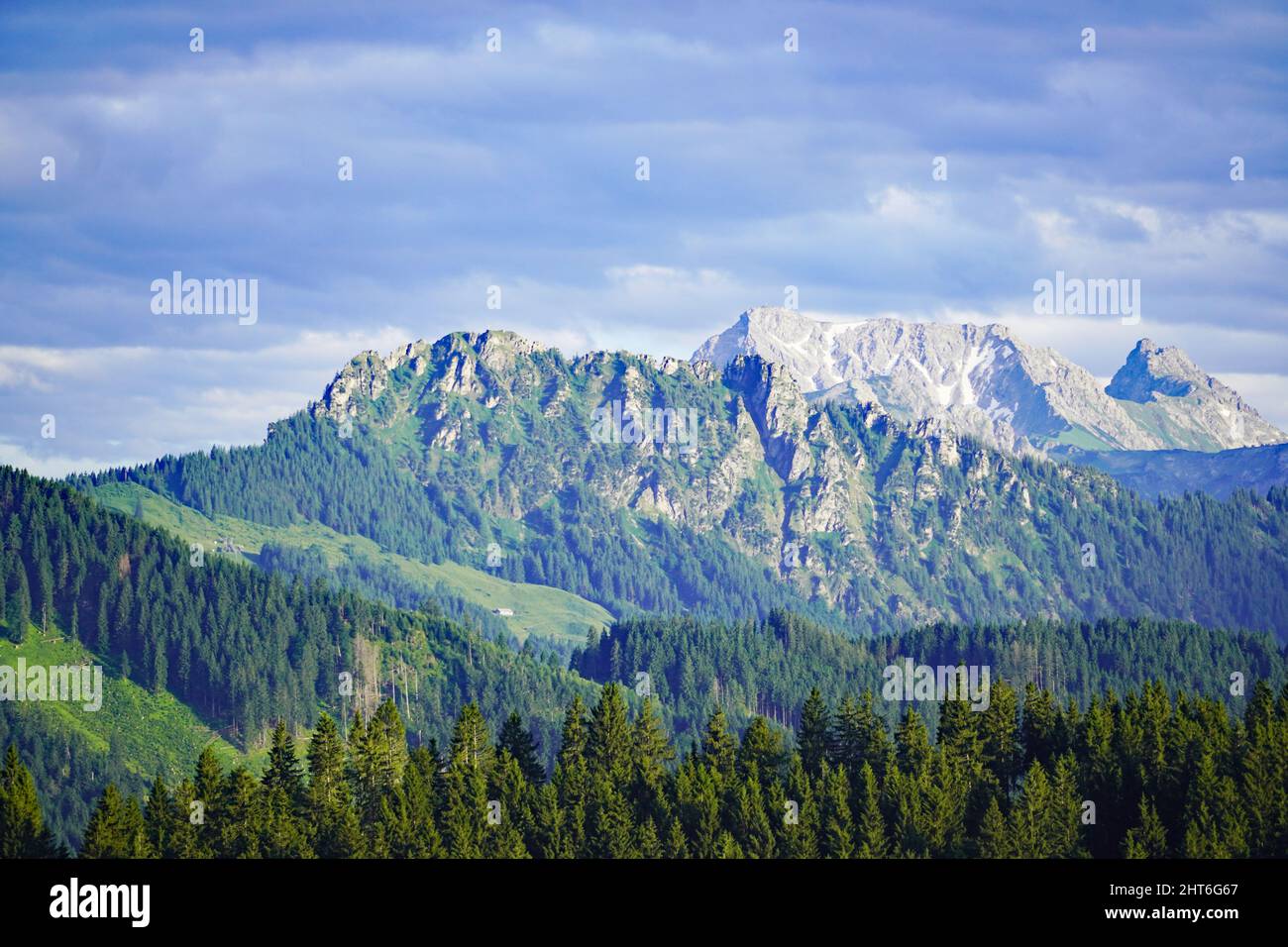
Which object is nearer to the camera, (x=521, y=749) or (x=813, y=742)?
(x=813, y=742)

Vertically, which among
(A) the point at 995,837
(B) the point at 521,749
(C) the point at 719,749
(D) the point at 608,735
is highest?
(D) the point at 608,735

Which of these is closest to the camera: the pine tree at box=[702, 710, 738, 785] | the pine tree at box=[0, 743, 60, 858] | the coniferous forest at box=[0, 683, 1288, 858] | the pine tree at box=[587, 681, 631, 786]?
the pine tree at box=[0, 743, 60, 858]

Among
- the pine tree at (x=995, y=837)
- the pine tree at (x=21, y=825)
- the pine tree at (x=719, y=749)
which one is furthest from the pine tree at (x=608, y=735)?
the pine tree at (x=21, y=825)

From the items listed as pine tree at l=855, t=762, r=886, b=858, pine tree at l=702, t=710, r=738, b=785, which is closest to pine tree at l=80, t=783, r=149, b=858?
pine tree at l=702, t=710, r=738, b=785

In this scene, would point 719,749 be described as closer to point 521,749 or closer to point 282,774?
point 521,749

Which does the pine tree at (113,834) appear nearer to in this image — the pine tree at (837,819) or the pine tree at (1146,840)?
the pine tree at (837,819)

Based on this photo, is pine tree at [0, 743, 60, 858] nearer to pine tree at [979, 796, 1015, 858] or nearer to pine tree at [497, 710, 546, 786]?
pine tree at [497, 710, 546, 786]

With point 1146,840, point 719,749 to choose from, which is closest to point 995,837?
point 1146,840

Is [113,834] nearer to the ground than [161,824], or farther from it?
farther from it

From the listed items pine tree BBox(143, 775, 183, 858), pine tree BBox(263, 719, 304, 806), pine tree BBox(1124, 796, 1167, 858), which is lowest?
pine tree BBox(1124, 796, 1167, 858)

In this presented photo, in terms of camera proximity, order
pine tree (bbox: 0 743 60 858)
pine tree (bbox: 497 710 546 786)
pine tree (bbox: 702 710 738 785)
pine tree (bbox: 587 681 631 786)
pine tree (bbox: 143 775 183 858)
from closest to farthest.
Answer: pine tree (bbox: 0 743 60 858) < pine tree (bbox: 143 775 183 858) < pine tree (bbox: 702 710 738 785) < pine tree (bbox: 587 681 631 786) < pine tree (bbox: 497 710 546 786)

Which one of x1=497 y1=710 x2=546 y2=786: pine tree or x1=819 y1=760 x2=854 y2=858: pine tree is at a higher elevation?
x1=497 y1=710 x2=546 y2=786: pine tree
